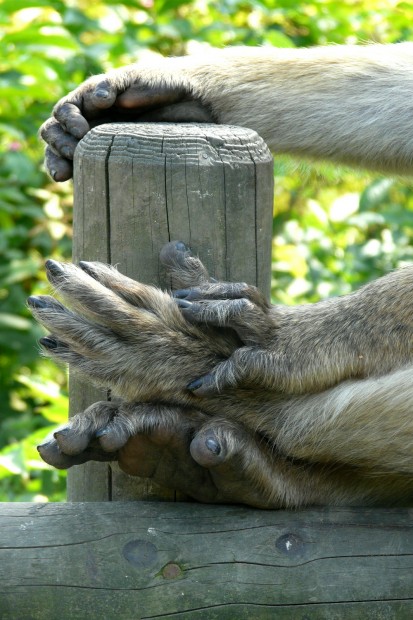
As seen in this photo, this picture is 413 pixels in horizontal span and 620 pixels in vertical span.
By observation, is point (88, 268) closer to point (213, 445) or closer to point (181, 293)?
point (181, 293)

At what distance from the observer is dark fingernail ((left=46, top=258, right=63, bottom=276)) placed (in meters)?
2.44

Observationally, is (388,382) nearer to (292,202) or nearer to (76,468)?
(76,468)

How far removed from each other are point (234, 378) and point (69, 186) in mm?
4459

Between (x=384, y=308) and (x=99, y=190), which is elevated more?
(x=99, y=190)

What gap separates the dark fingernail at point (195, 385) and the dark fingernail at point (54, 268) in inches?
16.9

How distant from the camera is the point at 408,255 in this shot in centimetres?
569

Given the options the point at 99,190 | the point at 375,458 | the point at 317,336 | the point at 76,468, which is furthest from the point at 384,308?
the point at 76,468

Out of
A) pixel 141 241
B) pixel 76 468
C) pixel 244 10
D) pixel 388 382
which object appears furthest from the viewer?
pixel 244 10

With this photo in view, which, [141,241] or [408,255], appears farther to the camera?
[408,255]

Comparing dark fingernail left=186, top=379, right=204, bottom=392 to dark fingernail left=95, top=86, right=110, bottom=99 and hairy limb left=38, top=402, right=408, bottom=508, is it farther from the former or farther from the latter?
dark fingernail left=95, top=86, right=110, bottom=99

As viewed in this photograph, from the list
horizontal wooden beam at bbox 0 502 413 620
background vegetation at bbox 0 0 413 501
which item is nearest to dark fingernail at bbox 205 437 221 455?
horizontal wooden beam at bbox 0 502 413 620

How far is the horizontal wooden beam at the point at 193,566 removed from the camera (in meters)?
2.35

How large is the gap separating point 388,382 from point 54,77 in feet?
10.3

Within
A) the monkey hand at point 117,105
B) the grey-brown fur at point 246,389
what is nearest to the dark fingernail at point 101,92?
the monkey hand at point 117,105
